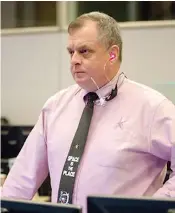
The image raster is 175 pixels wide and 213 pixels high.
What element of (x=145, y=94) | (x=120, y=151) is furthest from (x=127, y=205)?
(x=145, y=94)

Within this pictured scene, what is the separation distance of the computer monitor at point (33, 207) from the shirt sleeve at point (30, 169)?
765mm

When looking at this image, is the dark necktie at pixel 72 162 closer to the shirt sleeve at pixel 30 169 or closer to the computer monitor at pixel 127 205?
the shirt sleeve at pixel 30 169

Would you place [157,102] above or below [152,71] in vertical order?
above

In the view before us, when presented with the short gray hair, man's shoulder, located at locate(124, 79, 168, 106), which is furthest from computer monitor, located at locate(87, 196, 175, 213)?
the short gray hair

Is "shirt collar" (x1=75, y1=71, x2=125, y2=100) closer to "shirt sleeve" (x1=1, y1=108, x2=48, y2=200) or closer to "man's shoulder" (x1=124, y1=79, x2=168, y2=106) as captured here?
"man's shoulder" (x1=124, y1=79, x2=168, y2=106)

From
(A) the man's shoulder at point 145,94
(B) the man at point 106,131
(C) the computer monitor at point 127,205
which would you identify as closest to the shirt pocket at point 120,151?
(B) the man at point 106,131

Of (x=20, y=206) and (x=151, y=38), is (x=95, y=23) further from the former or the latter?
(x=151, y=38)

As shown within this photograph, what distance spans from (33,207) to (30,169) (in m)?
0.82

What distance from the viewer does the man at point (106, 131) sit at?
5.54 feet

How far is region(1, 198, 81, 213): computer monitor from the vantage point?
3.53ft

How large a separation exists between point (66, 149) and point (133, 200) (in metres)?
0.74

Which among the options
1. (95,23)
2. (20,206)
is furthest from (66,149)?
(20,206)

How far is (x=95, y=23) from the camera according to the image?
176cm

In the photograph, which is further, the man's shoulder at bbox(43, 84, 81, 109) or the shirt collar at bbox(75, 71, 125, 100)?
the man's shoulder at bbox(43, 84, 81, 109)
